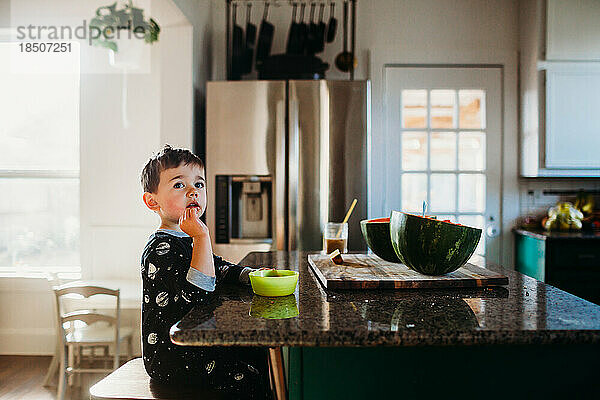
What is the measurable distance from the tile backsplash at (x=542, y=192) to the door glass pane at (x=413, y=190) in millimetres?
675

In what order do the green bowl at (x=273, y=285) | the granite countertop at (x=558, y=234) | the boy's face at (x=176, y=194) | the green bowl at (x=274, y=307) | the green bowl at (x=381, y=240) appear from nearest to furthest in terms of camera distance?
the green bowl at (x=274, y=307) → the green bowl at (x=273, y=285) → the boy's face at (x=176, y=194) → the green bowl at (x=381, y=240) → the granite countertop at (x=558, y=234)

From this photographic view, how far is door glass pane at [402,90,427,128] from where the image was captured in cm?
366

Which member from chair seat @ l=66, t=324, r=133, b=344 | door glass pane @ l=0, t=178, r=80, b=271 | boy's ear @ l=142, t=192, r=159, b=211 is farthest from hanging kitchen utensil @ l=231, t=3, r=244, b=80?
boy's ear @ l=142, t=192, r=159, b=211

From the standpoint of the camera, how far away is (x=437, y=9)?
12.2ft

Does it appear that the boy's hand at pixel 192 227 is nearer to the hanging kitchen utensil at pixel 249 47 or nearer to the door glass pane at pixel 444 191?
the hanging kitchen utensil at pixel 249 47

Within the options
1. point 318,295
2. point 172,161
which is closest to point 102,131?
point 172,161

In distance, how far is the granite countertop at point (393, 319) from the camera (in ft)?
2.77

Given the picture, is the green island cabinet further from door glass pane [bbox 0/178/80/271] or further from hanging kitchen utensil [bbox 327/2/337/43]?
door glass pane [bbox 0/178/80/271]

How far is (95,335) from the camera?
2.74 metres

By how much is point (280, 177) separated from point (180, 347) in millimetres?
1961

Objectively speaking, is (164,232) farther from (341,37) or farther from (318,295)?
(341,37)

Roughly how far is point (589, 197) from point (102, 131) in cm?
329

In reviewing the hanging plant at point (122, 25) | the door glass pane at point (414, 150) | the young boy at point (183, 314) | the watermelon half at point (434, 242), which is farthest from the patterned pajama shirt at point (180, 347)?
the door glass pane at point (414, 150)

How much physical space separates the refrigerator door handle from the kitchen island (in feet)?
6.75
